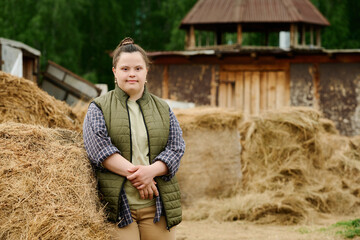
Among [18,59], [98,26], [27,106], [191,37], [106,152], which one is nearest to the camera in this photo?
[106,152]

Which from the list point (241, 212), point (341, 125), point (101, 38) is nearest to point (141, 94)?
point (241, 212)

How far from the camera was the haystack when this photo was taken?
6797mm

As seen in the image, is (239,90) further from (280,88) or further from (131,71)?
(131,71)

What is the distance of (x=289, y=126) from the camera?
7.79m

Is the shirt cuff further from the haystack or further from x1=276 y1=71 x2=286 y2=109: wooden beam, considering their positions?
x1=276 y1=71 x2=286 y2=109: wooden beam

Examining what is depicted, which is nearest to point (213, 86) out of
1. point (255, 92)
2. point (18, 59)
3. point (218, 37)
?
point (255, 92)

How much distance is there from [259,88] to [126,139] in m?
11.3

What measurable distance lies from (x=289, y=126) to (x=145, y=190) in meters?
5.14

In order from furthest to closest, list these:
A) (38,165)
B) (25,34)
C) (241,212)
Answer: (25,34) < (241,212) < (38,165)

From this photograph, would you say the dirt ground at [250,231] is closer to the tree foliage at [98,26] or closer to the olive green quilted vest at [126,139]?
the olive green quilted vest at [126,139]

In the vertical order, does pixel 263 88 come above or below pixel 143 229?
above

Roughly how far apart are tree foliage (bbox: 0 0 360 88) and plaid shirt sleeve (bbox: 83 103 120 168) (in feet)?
66.0

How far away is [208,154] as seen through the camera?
7363mm

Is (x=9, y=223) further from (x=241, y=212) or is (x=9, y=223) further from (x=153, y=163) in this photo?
(x=241, y=212)
